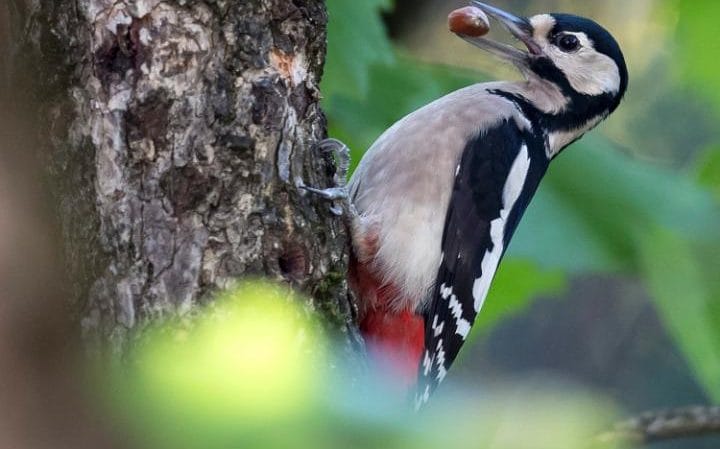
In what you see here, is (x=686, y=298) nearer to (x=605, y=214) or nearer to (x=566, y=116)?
(x=605, y=214)

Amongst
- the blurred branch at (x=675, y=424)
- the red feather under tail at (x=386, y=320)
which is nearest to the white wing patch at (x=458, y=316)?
the red feather under tail at (x=386, y=320)

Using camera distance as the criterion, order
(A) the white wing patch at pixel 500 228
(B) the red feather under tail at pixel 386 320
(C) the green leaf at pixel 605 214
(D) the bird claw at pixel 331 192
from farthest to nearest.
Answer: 1. (A) the white wing patch at pixel 500 228
2. (C) the green leaf at pixel 605 214
3. (B) the red feather under tail at pixel 386 320
4. (D) the bird claw at pixel 331 192

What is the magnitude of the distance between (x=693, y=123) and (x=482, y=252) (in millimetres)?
3486

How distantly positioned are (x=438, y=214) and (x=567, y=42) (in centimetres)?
99

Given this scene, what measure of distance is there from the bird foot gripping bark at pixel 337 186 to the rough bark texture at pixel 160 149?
15 cm

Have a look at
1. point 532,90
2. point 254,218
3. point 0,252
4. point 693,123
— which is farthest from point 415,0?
point 0,252

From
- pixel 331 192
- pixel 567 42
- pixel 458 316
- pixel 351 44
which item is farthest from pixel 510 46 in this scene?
pixel 331 192

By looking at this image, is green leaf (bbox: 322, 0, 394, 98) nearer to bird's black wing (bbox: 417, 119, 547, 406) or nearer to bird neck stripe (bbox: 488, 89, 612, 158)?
bird's black wing (bbox: 417, 119, 547, 406)

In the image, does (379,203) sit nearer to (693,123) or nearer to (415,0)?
(415,0)

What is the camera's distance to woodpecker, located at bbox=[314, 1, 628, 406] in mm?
2633

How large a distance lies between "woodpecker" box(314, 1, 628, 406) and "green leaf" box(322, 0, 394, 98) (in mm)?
241

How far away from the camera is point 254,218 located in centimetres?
196

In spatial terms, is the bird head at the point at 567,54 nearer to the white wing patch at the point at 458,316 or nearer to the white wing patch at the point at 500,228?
the white wing patch at the point at 500,228

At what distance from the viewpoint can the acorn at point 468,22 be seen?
3189 mm
